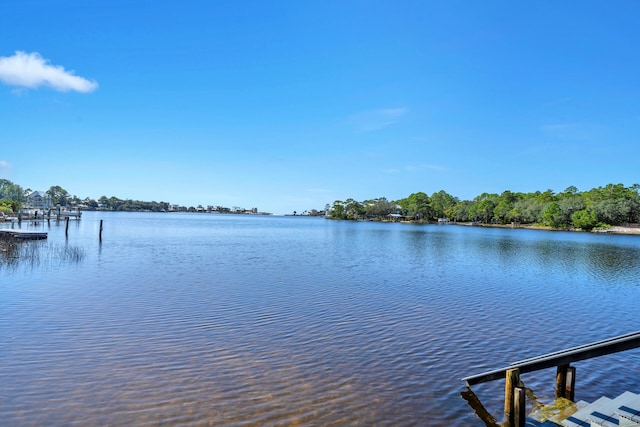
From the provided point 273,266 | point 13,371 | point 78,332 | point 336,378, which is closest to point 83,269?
point 273,266

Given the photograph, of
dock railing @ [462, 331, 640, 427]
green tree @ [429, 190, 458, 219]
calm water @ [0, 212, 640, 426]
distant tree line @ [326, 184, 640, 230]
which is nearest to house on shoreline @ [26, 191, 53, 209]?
distant tree line @ [326, 184, 640, 230]

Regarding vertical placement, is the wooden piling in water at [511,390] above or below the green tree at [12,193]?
below

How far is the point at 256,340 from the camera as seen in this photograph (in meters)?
9.73

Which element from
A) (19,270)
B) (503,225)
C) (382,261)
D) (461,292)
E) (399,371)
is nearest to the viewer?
(399,371)

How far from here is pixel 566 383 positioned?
6.73 metres

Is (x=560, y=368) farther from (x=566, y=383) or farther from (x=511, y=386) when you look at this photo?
(x=511, y=386)

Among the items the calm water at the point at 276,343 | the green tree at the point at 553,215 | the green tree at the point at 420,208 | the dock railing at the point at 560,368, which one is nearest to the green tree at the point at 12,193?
the calm water at the point at 276,343

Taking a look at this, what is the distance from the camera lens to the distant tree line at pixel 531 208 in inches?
4070

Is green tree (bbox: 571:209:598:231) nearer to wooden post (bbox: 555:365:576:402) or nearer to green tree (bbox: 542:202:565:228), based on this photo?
green tree (bbox: 542:202:565:228)

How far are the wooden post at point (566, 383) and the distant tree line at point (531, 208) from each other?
116 m

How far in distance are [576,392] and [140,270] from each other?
19518 millimetres

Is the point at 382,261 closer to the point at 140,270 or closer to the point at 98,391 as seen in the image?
the point at 140,270

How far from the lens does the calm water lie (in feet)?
20.9

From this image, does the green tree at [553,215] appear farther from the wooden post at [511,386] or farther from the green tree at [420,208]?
the wooden post at [511,386]
